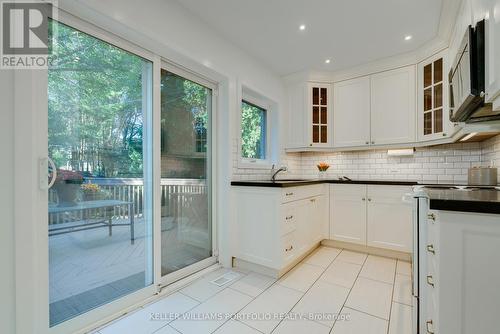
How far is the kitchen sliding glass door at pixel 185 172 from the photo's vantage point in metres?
2.14

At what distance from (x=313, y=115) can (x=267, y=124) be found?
725 millimetres

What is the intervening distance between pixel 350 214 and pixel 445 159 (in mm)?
1369

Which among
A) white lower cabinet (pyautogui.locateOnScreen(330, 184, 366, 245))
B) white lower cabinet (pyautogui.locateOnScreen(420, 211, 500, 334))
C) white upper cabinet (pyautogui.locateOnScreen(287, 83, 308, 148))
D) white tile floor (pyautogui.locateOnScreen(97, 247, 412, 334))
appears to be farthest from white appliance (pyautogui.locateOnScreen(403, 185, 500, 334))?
white upper cabinet (pyautogui.locateOnScreen(287, 83, 308, 148))

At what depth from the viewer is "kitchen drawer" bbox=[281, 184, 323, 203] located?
7.72 feet

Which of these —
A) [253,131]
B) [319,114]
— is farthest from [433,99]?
[253,131]

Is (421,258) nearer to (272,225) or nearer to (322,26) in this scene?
(272,225)

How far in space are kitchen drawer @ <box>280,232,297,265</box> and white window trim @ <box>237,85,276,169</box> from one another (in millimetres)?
979

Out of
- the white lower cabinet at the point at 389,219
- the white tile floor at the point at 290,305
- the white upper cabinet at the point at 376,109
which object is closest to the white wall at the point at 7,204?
the white tile floor at the point at 290,305

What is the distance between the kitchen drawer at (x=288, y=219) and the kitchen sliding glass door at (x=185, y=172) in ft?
2.76

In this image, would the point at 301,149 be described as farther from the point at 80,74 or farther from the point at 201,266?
the point at 80,74

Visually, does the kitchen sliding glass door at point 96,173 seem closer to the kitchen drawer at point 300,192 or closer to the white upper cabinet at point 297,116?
the kitchen drawer at point 300,192

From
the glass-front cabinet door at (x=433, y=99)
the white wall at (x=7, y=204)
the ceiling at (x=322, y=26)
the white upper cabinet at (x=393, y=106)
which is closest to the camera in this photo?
the white wall at (x=7, y=204)

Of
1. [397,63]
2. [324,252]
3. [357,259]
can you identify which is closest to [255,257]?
[324,252]

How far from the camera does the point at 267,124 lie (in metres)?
3.60
